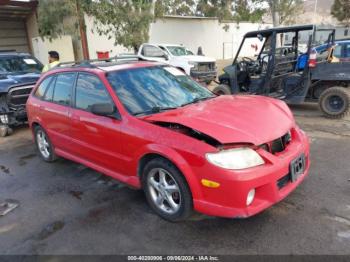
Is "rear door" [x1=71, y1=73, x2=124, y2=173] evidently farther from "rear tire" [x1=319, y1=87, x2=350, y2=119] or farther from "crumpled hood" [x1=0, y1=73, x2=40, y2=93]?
"rear tire" [x1=319, y1=87, x2=350, y2=119]

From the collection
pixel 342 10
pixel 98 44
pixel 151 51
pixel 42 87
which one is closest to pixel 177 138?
pixel 42 87

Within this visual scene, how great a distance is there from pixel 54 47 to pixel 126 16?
4.12 metres

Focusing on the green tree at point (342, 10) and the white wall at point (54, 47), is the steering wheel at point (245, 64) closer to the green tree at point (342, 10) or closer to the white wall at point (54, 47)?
the white wall at point (54, 47)

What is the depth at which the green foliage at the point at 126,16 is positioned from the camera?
38.8 ft

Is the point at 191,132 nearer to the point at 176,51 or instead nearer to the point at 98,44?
the point at 176,51

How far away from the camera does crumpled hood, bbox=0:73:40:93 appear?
7.46 m

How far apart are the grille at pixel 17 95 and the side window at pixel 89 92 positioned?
12.8ft

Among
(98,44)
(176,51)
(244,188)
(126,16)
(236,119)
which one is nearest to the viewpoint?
(244,188)

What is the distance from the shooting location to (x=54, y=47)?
14500 mm

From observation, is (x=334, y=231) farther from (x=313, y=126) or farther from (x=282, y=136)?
(x=313, y=126)

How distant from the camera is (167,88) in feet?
13.3

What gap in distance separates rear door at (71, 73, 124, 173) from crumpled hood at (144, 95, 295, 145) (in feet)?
1.90

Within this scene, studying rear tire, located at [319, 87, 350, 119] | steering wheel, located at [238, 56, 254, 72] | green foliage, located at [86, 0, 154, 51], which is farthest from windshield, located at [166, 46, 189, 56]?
rear tire, located at [319, 87, 350, 119]

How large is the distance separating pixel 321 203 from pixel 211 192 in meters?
1.46
